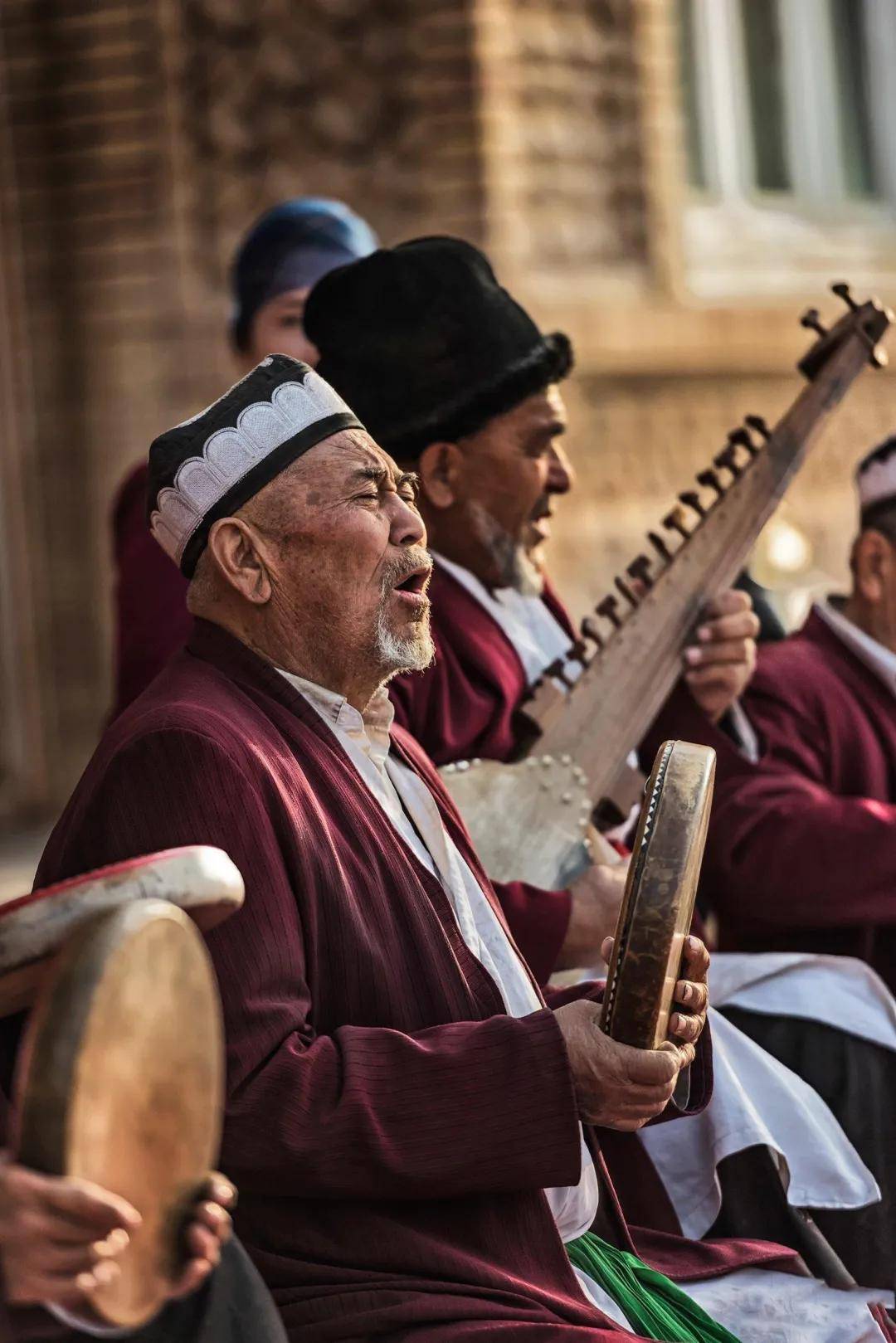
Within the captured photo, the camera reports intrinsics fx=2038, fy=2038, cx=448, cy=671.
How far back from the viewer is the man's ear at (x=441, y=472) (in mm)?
4289

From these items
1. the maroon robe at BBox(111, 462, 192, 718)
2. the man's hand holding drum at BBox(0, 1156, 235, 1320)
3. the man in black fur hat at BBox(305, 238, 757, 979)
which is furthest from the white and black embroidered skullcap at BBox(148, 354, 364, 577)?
the maroon robe at BBox(111, 462, 192, 718)

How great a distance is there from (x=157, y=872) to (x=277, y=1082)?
59 cm

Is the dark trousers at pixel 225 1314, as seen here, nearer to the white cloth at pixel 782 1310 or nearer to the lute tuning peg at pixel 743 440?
the white cloth at pixel 782 1310

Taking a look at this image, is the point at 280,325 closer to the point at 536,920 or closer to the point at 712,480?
the point at 712,480

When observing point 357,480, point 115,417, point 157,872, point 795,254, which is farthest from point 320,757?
point 795,254

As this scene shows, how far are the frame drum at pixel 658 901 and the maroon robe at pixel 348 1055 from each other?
0.13 metres

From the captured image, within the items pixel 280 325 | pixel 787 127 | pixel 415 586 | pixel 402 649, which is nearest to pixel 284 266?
pixel 280 325

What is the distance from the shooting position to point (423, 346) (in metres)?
4.28

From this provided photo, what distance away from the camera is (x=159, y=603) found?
5281mm

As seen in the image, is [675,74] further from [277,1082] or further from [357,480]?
[277,1082]

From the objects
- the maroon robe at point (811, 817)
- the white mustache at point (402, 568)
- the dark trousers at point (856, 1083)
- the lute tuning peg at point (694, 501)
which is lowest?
the dark trousers at point (856, 1083)

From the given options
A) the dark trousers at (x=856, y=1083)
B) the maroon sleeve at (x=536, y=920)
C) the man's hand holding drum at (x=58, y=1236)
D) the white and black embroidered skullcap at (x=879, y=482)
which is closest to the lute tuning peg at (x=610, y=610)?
the maroon sleeve at (x=536, y=920)

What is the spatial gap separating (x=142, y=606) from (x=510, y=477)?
1.38 m

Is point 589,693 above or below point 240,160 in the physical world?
below
